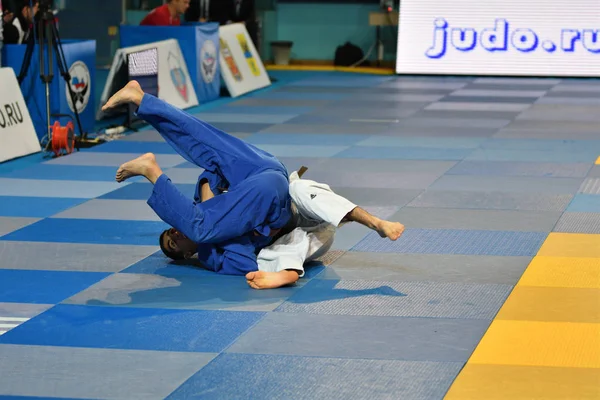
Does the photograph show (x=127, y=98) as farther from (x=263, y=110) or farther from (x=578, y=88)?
(x=578, y=88)

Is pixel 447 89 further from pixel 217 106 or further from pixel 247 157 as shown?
pixel 247 157

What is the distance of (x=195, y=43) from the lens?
18.0 meters

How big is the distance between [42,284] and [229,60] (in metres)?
13.2

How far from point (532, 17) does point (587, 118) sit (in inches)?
274

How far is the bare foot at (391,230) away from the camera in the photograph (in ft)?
23.6

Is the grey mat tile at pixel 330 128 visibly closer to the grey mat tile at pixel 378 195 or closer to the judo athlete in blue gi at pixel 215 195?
the grey mat tile at pixel 378 195

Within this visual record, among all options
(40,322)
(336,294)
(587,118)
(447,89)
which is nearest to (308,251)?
(336,294)

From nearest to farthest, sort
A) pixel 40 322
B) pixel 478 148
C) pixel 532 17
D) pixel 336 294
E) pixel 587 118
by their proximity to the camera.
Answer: pixel 40 322 → pixel 336 294 → pixel 478 148 → pixel 587 118 → pixel 532 17

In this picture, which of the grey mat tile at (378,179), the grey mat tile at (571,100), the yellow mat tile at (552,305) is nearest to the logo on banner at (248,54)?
the grey mat tile at (571,100)

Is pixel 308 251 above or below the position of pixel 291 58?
above

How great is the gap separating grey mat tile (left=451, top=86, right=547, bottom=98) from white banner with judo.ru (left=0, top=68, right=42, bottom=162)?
925 centimetres

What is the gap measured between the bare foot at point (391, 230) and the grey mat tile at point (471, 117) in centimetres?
910

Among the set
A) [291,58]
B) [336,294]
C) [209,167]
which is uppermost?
[209,167]

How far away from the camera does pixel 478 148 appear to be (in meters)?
13.9
